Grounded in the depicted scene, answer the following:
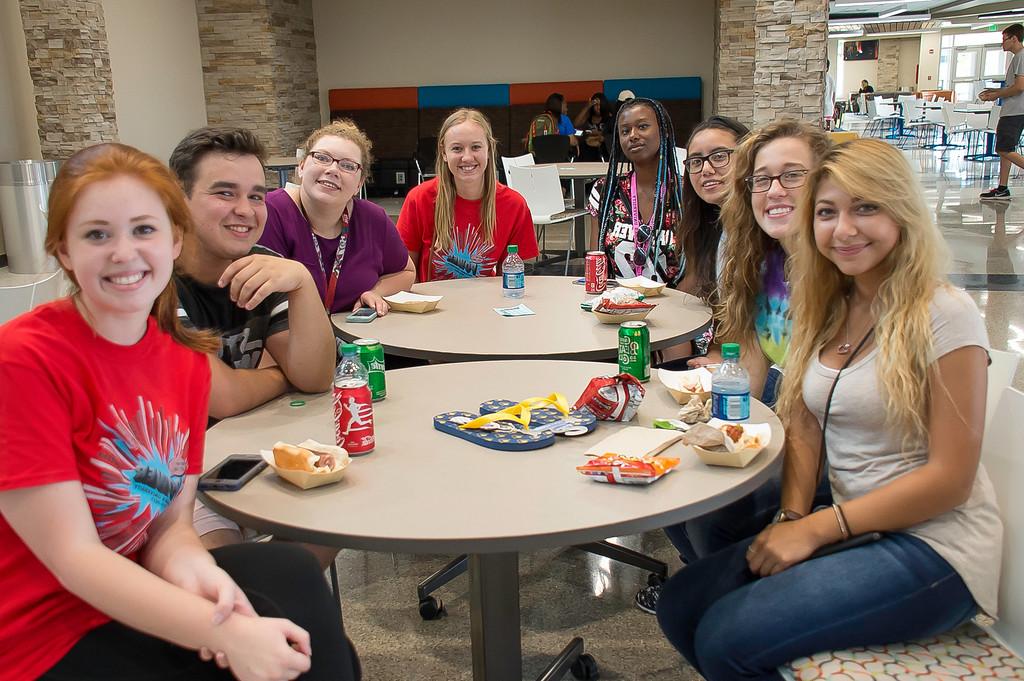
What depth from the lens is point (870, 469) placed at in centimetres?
166

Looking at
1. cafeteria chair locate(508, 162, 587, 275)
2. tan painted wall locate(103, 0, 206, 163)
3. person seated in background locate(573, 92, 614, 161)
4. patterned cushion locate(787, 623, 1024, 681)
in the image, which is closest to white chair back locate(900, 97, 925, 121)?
person seated in background locate(573, 92, 614, 161)

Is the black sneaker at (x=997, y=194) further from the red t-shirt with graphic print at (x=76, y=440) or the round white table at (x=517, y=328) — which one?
the red t-shirt with graphic print at (x=76, y=440)

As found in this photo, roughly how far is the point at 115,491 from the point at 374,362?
75cm

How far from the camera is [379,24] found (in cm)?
1352

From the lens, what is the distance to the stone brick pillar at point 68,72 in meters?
7.71

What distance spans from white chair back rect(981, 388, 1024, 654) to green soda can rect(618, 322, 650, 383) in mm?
731

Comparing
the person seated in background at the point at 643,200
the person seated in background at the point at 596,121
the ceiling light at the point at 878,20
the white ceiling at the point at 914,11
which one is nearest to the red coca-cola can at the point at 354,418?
the person seated in background at the point at 643,200

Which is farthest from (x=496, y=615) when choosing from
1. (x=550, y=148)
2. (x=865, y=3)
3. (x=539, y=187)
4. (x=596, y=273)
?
(x=865, y=3)

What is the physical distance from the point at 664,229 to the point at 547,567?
58.7 inches

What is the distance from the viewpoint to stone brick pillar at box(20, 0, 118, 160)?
7707 mm

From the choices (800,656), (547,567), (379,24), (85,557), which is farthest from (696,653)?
(379,24)

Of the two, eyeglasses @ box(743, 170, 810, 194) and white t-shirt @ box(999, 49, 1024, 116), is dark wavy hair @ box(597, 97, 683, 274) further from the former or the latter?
white t-shirt @ box(999, 49, 1024, 116)

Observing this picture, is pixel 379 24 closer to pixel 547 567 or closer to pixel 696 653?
pixel 547 567

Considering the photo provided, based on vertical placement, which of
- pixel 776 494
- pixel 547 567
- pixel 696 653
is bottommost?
pixel 547 567
